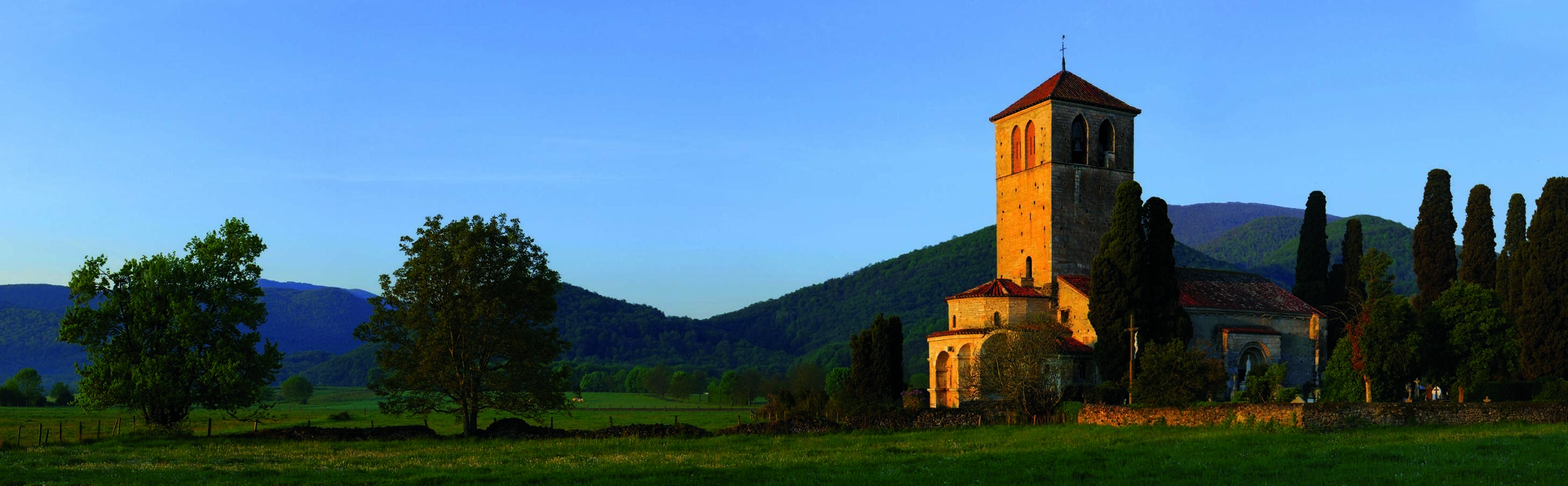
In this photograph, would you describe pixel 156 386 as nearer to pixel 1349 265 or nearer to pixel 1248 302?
pixel 1248 302

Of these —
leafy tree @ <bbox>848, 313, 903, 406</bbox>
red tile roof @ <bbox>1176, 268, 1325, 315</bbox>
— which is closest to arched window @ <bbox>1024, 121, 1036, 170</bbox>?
red tile roof @ <bbox>1176, 268, 1325, 315</bbox>

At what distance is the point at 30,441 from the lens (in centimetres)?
4281

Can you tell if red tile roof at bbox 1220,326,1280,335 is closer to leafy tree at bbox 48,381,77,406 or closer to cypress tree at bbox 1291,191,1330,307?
cypress tree at bbox 1291,191,1330,307

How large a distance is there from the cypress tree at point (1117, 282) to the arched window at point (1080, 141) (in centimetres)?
811

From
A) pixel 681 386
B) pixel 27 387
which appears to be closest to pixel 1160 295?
pixel 681 386

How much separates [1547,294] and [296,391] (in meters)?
130

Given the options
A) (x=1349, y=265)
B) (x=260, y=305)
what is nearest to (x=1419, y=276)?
(x=1349, y=265)

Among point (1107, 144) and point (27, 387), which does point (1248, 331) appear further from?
point (27, 387)

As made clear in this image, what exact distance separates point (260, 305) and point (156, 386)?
4533mm

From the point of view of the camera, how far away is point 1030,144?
64688 mm

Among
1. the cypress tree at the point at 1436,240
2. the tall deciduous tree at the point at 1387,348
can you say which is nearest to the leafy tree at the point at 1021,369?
the tall deciduous tree at the point at 1387,348

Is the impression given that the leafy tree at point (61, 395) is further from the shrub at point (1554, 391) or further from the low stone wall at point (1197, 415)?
the shrub at point (1554, 391)

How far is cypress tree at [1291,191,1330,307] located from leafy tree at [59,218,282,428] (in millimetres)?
57677

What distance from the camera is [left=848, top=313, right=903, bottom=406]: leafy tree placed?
63156 millimetres
